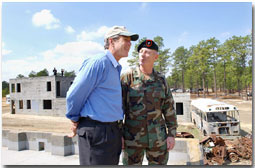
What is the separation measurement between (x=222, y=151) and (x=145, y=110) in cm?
517

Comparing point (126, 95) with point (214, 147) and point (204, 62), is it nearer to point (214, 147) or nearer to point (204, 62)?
point (214, 147)

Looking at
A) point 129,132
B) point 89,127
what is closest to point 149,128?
point 129,132

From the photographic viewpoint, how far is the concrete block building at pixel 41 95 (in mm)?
20520

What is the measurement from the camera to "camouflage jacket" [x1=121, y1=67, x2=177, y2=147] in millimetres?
2332

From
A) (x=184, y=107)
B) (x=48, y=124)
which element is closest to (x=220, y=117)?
(x=184, y=107)

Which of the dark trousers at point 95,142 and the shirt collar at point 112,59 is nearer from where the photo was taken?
the dark trousers at point 95,142

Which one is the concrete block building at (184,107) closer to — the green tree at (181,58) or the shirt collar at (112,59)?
the shirt collar at (112,59)

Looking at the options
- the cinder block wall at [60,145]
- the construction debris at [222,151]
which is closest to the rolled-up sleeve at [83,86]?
the cinder block wall at [60,145]

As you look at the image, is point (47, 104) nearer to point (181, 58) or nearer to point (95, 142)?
point (95, 142)

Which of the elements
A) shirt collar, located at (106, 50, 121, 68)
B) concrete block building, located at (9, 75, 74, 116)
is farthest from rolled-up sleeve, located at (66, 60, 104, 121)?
concrete block building, located at (9, 75, 74, 116)

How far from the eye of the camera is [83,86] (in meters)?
1.77

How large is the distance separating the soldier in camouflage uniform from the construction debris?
4.11 m

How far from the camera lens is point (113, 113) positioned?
1.93m

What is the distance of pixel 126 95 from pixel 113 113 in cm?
51
